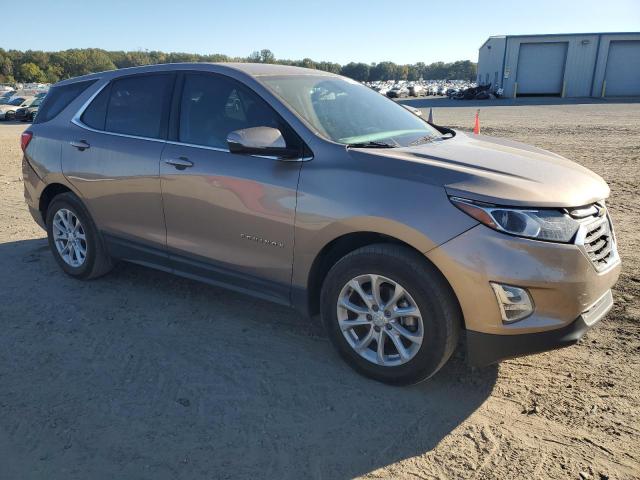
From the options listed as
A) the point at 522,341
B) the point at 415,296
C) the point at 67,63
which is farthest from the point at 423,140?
the point at 67,63

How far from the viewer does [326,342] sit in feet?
12.4

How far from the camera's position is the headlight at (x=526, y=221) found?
2682 millimetres

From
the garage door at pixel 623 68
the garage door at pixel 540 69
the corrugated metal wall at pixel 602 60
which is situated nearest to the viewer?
the corrugated metal wall at pixel 602 60

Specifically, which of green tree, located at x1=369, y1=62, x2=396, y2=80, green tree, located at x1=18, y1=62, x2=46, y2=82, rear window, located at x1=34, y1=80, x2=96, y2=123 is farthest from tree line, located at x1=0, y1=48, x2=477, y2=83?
rear window, located at x1=34, y1=80, x2=96, y2=123

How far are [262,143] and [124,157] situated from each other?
1.56 metres

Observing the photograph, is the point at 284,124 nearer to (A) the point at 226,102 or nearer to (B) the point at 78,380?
(A) the point at 226,102

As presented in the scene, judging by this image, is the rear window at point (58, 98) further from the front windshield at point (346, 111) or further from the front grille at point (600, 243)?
the front grille at point (600, 243)

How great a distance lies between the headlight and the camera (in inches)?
106

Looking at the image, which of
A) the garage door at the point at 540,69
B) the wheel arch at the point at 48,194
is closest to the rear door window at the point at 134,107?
the wheel arch at the point at 48,194

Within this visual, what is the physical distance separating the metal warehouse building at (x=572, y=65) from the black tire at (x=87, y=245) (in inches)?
2043

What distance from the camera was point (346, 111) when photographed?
3840 mm

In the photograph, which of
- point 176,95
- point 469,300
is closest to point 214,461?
point 469,300

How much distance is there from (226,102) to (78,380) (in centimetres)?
214

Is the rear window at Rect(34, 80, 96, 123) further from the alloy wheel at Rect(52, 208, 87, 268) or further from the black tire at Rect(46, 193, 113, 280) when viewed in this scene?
the alloy wheel at Rect(52, 208, 87, 268)
